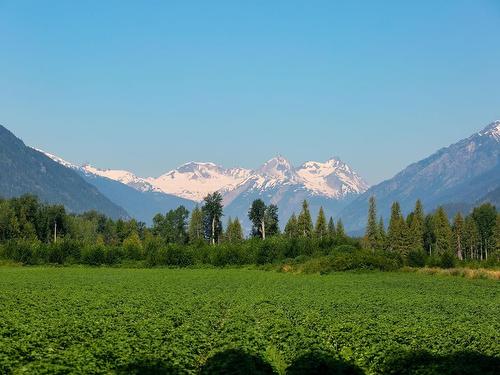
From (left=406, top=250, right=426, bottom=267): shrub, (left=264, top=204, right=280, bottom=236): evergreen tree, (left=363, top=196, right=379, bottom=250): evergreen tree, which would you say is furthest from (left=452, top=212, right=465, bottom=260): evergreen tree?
(left=406, top=250, right=426, bottom=267): shrub

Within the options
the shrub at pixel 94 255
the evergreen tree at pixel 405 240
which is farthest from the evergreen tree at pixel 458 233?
the shrub at pixel 94 255

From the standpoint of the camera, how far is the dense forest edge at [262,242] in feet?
327

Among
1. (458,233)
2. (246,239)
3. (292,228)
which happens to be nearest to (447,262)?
(246,239)

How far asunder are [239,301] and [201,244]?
85.7m

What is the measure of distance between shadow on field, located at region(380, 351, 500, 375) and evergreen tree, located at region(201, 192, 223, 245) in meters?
148

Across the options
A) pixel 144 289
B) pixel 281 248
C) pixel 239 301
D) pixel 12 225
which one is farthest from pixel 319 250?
pixel 12 225

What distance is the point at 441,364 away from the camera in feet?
63.9

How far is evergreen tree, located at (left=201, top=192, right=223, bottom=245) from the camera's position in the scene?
16912 cm

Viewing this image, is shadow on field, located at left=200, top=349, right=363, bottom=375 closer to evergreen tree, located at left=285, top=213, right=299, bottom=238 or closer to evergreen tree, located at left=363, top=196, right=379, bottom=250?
evergreen tree, located at left=285, top=213, right=299, bottom=238

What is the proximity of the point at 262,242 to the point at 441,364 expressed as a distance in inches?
3883

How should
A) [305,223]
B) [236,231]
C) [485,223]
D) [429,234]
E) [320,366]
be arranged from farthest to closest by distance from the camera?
[485,223]
[429,234]
[236,231]
[305,223]
[320,366]

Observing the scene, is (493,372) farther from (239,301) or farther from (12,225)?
(12,225)

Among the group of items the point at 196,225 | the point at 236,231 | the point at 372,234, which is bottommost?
the point at 372,234

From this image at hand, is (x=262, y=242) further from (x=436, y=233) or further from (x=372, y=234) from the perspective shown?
(x=436, y=233)
